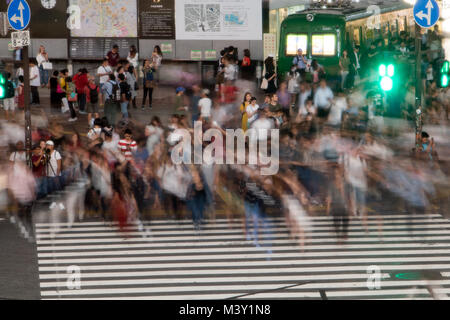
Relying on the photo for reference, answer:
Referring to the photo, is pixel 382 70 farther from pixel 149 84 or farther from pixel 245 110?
pixel 149 84

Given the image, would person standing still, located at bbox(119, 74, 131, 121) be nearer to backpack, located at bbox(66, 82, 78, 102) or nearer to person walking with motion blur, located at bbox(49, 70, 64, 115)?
backpack, located at bbox(66, 82, 78, 102)

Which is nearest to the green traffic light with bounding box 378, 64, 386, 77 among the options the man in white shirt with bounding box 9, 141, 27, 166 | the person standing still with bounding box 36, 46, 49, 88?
the man in white shirt with bounding box 9, 141, 27, 166

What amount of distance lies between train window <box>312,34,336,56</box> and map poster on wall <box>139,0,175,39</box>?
226 inches

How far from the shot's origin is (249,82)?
104 feet

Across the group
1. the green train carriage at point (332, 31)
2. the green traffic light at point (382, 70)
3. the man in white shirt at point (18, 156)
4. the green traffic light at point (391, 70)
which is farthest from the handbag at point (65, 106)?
the green traffic light at point (391, 70)

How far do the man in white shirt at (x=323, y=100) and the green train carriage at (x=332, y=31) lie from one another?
6.96 m

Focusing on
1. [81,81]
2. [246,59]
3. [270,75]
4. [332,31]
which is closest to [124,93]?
[81,81]

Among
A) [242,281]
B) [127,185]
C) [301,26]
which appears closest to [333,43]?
[301,26]

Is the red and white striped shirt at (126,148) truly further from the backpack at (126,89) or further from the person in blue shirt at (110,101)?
the backpack at (126,89)

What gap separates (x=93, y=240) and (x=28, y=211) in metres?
2.90

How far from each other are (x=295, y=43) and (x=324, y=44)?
124 centimetres

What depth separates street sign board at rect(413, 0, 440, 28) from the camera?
1838cm

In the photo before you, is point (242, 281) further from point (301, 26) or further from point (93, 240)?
point (301, 26)

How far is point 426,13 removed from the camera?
60.4 feet
